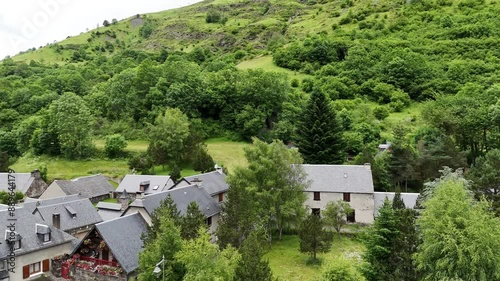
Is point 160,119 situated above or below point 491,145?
above

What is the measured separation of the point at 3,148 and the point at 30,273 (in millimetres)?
56812

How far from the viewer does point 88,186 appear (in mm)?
57906

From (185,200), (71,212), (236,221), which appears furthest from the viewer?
(185,200)

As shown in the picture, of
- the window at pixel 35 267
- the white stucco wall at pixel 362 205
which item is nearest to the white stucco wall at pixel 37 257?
the window at pixel 35 267

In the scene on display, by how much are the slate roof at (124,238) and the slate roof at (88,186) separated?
76.7ft

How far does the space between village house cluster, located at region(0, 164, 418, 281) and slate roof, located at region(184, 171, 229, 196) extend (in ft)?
0.48

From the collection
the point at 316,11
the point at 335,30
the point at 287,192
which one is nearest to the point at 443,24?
the point at 335,30

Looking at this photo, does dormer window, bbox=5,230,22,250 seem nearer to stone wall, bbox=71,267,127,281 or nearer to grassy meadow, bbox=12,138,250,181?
stone wall, bbox=71,267,127,281

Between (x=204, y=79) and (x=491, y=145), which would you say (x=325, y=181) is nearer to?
(x=491, y=145)

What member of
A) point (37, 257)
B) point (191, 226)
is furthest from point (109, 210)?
point (191, 226)

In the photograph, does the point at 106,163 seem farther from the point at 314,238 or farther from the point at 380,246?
the point at 380,246

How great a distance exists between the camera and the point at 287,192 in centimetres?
4284

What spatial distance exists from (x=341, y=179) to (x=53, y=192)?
36792 mm

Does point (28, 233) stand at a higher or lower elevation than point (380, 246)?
higher
